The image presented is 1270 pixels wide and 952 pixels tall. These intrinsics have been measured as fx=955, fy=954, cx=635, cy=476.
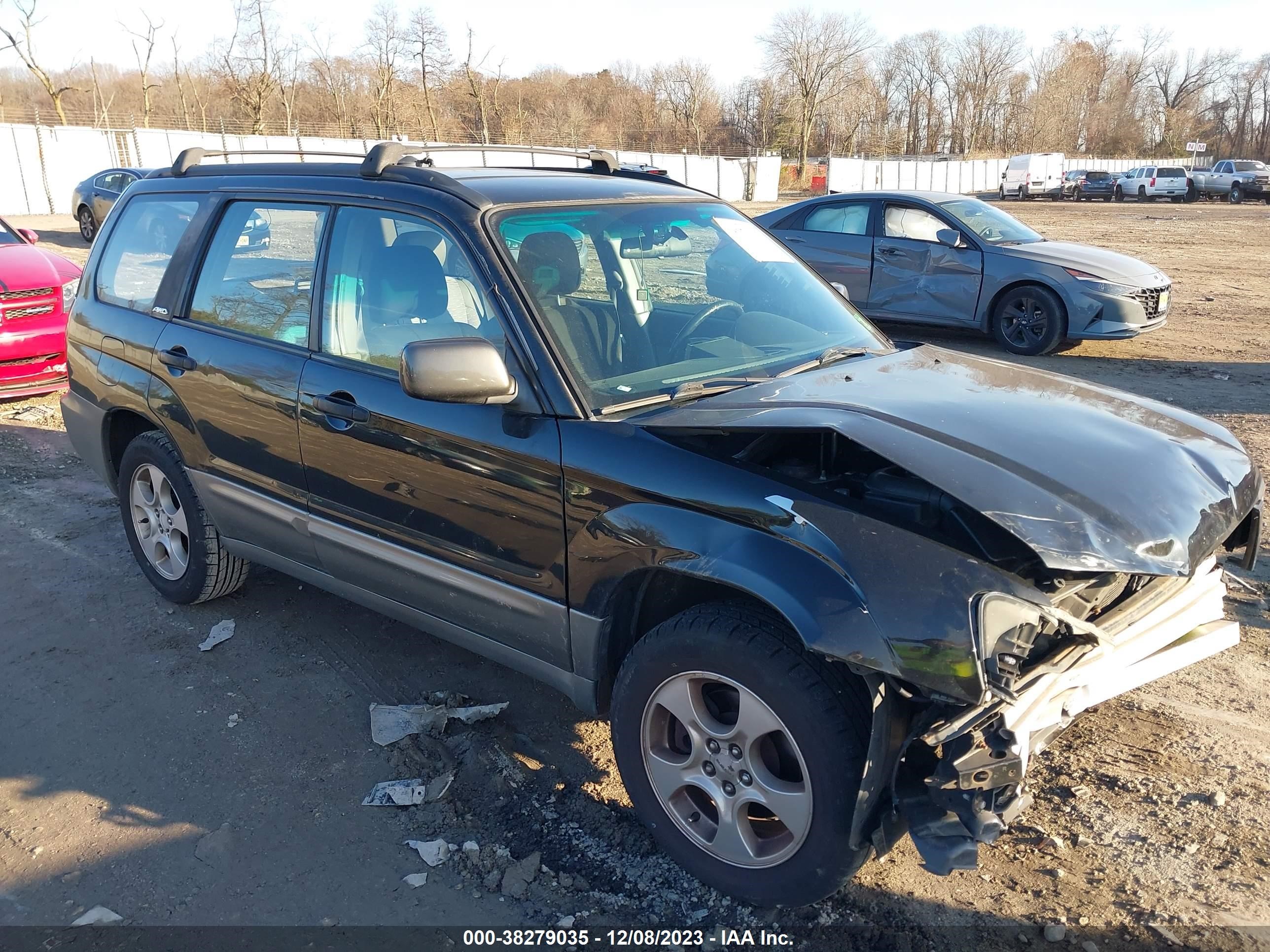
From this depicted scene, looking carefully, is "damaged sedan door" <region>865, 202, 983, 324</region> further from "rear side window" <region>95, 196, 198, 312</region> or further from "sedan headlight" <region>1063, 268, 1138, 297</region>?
"rear side window" <region>95, 196, 198, 312</region>

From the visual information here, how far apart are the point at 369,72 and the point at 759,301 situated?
62620 millimetres

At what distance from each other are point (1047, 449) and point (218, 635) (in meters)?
3.61

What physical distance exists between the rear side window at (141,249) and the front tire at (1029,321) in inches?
330

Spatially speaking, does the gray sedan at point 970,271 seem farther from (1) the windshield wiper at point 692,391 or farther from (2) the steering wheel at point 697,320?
(1) the windshield wiper at point 692,391

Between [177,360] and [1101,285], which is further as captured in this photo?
[1101,285]

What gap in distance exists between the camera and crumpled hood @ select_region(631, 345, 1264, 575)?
2.33m

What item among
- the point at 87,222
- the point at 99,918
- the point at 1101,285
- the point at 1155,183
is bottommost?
the point at 99,918

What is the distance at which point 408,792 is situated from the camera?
3.21m

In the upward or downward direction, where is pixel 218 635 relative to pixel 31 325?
downward

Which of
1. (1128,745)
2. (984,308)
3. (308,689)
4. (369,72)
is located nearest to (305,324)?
(308,689)

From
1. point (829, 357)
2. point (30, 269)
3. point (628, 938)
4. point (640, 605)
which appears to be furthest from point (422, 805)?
point (30, 269)

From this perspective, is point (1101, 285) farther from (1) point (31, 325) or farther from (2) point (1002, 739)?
(1) point (31, 325)

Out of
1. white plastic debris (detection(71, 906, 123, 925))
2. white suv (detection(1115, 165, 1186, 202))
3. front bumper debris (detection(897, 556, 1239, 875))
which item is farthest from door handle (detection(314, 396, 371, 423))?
white suv (detection(1115, 165, 1186, 202))

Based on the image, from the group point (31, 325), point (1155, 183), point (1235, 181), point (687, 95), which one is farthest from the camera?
point (687, 95)
